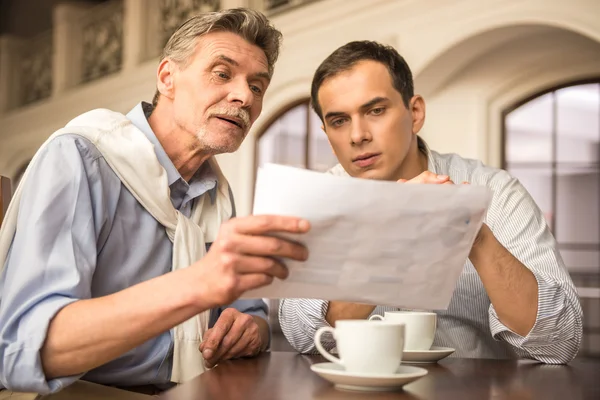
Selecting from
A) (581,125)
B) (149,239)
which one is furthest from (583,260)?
(149,239)

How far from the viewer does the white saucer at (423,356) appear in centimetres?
154

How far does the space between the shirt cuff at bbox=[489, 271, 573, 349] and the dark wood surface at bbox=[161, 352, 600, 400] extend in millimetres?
99

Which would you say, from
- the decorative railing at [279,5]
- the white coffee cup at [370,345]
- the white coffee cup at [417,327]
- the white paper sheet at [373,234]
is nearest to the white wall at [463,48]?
the decorative railing at [279,5]

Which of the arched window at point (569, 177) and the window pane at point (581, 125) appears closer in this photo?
the arched window at point (569, 177)

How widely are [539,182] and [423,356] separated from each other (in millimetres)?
5937

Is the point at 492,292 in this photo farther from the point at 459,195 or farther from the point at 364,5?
the point at 364,5

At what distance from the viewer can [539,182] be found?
7.11 metres

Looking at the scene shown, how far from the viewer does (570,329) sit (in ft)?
5.87

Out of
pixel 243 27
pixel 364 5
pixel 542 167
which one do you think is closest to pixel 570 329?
pixel 243 27

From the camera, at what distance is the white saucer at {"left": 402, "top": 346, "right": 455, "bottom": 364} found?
60.7 inches

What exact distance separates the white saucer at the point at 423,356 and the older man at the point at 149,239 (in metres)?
0.41

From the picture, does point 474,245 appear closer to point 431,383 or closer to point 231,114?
point 431,383

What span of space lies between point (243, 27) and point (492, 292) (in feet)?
3.40

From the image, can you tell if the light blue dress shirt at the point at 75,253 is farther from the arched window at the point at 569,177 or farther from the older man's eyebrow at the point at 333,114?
the arched window at the point at 569,177
